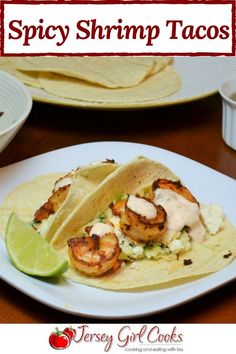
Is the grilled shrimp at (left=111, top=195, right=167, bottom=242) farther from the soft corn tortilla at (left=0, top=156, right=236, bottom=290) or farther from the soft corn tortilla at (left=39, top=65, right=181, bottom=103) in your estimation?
the soft corn tortilla at (left=39, top=65, right=181, bottom=103)

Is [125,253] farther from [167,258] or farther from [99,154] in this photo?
[99,154]

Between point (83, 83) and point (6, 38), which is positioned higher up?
point (6, 38)

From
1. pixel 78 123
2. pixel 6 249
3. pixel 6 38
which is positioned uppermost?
pixel 6 38

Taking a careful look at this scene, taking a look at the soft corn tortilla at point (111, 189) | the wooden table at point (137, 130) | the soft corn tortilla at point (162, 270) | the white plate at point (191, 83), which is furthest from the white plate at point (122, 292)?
the white plate at point (191, 83)

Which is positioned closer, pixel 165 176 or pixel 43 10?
pixel 165 176

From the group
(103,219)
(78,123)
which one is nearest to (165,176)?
(103,219)

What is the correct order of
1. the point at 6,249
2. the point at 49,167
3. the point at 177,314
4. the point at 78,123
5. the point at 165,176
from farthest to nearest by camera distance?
the point at 78,123 < the point at 49,167 < the point at 165,176 < the point at 6,249 < the point at 177,314
